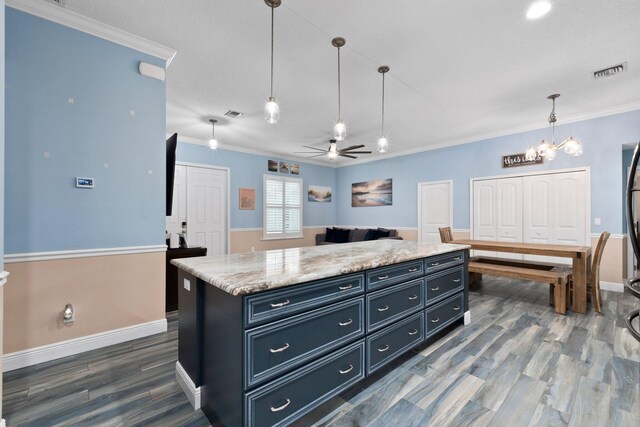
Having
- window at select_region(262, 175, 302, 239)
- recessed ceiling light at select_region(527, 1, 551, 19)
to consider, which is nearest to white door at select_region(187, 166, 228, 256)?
window at select_region(262, 175, 302, 239)

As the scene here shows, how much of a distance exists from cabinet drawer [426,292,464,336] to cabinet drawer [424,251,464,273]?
0.34 metres

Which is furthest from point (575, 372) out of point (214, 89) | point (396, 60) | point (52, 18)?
point (52, 18)

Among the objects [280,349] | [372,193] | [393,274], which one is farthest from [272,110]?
[372,193]

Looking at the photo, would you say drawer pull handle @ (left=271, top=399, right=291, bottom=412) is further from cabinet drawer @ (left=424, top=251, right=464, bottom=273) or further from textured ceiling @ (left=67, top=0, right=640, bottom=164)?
textured ceiling @ (left=67, top=0, right=640, bottom=164)

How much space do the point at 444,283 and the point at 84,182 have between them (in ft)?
11.1

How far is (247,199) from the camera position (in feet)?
21.9

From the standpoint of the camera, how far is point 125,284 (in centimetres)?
273

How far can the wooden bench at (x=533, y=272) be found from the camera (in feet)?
11.1

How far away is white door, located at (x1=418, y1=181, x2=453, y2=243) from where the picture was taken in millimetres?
6227

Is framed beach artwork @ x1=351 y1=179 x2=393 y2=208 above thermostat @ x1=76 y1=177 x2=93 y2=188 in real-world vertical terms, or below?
above

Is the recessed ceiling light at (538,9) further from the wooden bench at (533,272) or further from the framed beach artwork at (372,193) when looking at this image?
the framed beach artwork at (372,193)

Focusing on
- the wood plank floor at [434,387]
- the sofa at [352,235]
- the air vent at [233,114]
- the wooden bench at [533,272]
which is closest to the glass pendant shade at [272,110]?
the wood plank floor at [434,387]

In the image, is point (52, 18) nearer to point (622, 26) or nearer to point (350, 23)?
point (350, 23)

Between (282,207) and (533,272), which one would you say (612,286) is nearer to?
(533,272)
